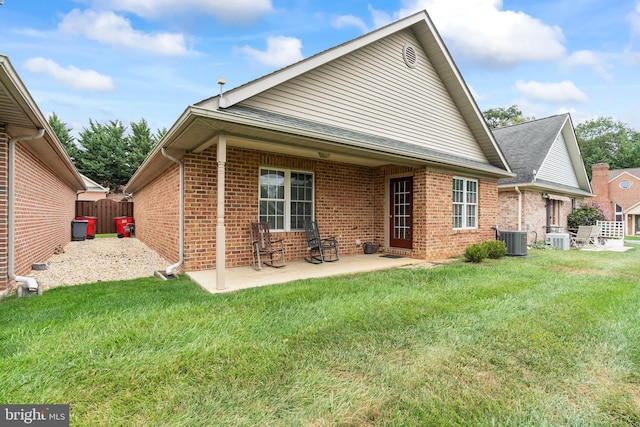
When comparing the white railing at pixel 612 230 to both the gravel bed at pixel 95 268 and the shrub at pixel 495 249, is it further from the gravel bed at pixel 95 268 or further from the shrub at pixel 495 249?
the gravel bed at pixel 95 268

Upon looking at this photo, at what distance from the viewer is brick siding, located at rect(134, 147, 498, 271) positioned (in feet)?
21.1

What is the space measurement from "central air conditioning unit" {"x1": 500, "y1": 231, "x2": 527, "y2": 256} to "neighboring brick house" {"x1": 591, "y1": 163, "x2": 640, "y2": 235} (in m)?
24.0

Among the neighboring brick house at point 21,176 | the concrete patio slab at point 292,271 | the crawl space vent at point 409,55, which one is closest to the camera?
the neighboring brick house at point 21,176

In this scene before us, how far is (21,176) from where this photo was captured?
571cm

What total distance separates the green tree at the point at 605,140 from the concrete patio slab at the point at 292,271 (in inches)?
1675

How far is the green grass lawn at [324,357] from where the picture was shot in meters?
2.06

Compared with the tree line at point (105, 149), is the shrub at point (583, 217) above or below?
below

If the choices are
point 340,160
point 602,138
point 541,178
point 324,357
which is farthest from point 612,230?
point 602,138

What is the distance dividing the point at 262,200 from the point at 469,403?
5899 millimetres

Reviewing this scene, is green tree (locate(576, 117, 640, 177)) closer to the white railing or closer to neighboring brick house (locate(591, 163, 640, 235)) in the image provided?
neighboring brick house (locate(591, 163, 640, 235))

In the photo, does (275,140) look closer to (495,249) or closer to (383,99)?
(383,99)

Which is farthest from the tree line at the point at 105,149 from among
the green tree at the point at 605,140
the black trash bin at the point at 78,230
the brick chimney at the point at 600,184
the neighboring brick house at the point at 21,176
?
the green tree at the point at 605,140

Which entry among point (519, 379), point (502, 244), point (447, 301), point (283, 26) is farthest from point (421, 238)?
point (283, 26)

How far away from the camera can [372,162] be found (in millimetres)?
8500
